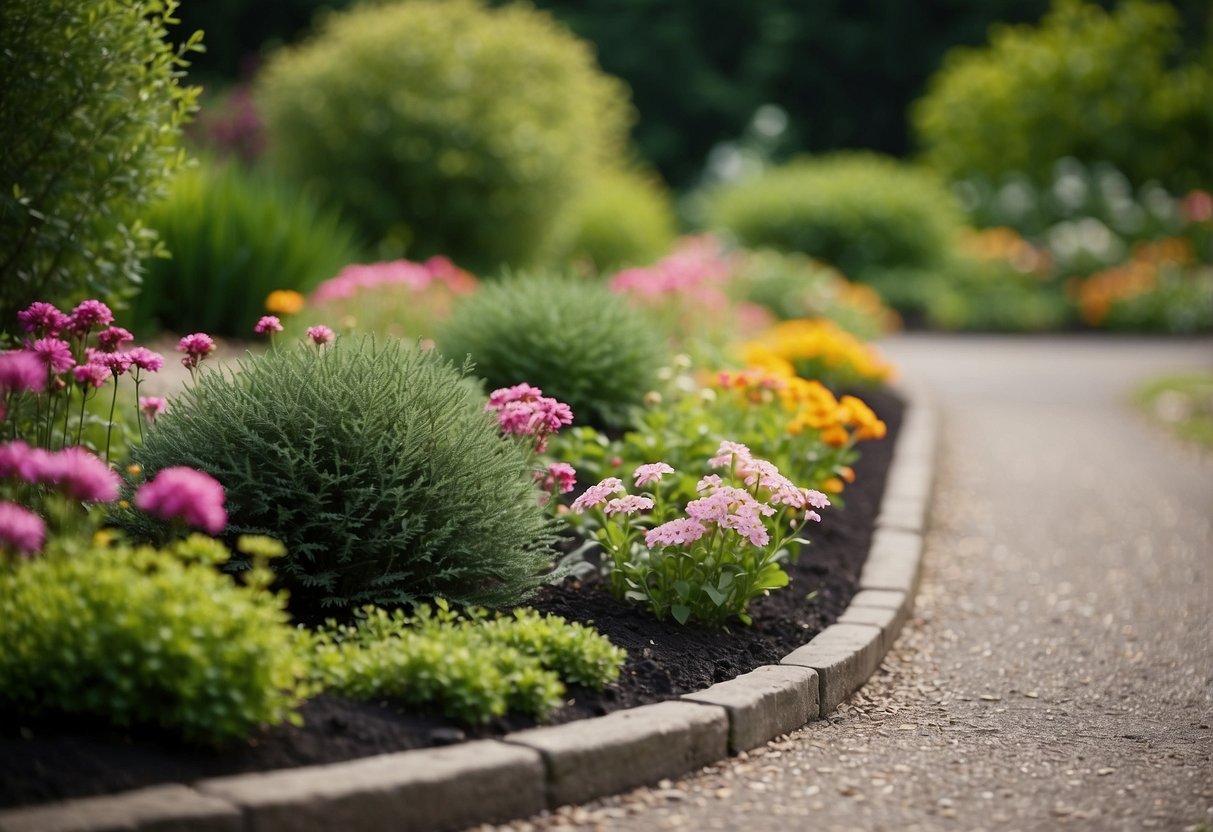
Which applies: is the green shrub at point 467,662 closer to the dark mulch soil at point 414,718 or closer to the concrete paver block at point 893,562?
the dark mulch soil at point 414,718

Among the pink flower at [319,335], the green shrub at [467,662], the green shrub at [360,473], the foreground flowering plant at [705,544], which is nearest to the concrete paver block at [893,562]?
the foreground flowering plant at [705,544]

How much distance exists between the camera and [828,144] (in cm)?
2850

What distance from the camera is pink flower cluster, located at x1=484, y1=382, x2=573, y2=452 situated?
381 cm

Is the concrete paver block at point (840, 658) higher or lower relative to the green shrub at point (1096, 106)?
lower

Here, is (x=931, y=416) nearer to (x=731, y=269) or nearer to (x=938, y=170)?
(x=731, y=269)

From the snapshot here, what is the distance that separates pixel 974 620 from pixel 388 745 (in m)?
2.57

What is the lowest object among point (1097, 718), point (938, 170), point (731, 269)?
point (1097, 718)

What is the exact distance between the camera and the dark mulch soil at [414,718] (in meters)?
2.51

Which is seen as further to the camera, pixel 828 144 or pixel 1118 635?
pixel 828 144

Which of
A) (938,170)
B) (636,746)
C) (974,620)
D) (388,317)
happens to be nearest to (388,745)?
(636,746)

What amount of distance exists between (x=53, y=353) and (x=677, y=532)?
170 cm

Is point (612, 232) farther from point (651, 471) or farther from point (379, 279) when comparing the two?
point (651, 471)

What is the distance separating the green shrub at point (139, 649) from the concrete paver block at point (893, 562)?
2.51m

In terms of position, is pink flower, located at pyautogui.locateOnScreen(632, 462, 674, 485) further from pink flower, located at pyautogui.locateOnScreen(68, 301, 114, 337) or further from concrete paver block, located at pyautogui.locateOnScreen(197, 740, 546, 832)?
pink flower, located at pyautogui.locateOnScreen(68, 301, 114, 337)
